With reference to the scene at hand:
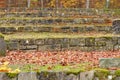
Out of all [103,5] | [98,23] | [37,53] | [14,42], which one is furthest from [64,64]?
[103,5]

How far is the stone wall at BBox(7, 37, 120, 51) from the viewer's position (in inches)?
623

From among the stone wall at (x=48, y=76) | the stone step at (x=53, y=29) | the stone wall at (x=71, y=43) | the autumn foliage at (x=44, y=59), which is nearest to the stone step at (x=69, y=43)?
the stone wall at (x=71, y=43)

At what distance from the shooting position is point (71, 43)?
16.1 meters

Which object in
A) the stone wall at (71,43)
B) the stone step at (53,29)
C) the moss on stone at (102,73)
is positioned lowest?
the stone step at (53,29)

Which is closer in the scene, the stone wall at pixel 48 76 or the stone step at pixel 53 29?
the stone wall at pixel 48 76

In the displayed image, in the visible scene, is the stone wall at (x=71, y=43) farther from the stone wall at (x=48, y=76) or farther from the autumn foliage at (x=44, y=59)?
the stone wall at (x=48, y=76)

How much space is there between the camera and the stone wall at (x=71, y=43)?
15812 millimetres

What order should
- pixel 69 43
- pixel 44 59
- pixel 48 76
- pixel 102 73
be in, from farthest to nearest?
pixel 69 43, pixel 44 59, pixel 48 76, pixel 102 73

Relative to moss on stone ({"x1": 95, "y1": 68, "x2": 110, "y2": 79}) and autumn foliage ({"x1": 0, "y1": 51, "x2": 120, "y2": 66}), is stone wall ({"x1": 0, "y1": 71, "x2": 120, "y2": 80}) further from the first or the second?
autumn foliage ({"x1": 0, "y1": 51, "x2": 120, "y2": 66})

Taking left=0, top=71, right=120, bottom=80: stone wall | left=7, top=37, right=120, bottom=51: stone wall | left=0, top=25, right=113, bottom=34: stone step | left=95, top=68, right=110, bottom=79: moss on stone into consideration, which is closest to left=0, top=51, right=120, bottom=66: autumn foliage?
left=7, top=37, right=120, bottom=51: stone wall

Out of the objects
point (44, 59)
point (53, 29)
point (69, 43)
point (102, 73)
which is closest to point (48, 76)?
point (102, 73)

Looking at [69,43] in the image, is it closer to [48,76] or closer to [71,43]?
[71,43]

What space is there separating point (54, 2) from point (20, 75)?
38249mm

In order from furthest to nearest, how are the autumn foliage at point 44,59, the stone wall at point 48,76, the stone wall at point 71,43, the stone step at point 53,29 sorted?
the stone step at point 53,29, the stone wall at point 71,43, the autumn foliage at point 44,59, the stone wall at point 48,76
